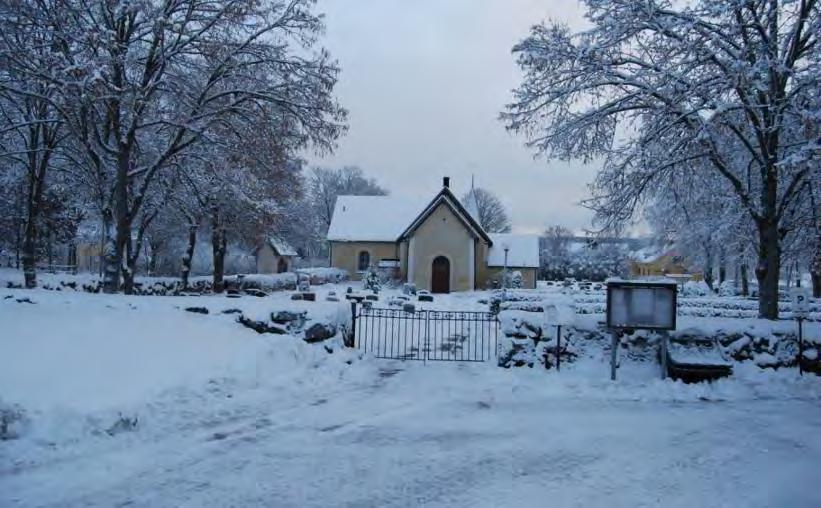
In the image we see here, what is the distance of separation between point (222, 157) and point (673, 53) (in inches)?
444

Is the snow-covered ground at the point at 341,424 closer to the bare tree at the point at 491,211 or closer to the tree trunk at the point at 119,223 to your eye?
the tree trunk at the point at 119,223

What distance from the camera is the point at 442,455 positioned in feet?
21.5

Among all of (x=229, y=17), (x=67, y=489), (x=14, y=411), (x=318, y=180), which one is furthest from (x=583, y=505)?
(x=318, y=180)

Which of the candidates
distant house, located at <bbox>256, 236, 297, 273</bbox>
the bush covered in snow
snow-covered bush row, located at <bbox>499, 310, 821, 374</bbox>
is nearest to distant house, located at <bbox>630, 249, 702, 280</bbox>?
distant house, located at <bbox>256, 236, 297, 273</bbox>

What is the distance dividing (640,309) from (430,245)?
25.6 meters

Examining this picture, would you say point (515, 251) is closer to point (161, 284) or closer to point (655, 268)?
point (161, 284)

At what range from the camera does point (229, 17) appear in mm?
13336

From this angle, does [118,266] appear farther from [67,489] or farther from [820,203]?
[820,203]

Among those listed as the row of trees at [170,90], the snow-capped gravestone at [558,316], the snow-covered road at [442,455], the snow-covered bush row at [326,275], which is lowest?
the snow-covered road at [442,455]

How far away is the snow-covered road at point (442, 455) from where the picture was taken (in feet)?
17.7

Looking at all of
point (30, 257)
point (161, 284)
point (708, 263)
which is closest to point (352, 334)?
point (30, 257)

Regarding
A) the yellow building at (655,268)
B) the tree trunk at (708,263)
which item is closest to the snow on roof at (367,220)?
the tree trunk at (708,263)

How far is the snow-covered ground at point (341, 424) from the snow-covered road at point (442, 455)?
28mm

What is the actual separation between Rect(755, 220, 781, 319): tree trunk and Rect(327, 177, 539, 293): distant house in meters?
22.6
